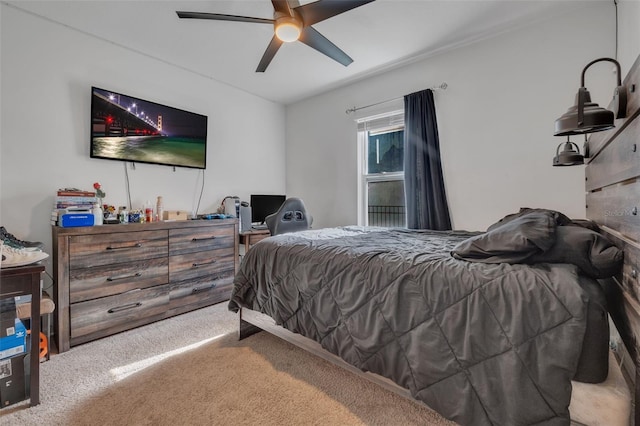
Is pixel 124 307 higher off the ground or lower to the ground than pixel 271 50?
lower

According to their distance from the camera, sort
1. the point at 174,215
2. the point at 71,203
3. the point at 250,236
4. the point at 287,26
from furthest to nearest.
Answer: the point at 250,236, the point at 174,215, the point at 71,203, the point at 287,26

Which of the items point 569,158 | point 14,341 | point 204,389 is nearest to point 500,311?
point 569,158

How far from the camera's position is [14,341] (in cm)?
141

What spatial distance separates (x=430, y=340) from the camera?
113cm

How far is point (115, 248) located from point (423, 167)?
294 centimetres

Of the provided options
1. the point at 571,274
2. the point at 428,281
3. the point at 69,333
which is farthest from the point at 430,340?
the point at 69,333

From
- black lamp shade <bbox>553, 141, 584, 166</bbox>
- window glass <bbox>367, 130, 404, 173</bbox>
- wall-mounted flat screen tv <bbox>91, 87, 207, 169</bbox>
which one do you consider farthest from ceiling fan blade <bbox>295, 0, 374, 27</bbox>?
wall-mounted flat screen tv <bbox>91, 87, 207, 169</bbox>

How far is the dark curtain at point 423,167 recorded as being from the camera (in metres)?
2.83

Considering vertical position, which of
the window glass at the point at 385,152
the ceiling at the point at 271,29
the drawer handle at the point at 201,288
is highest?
the ceiling at the point at 271,29

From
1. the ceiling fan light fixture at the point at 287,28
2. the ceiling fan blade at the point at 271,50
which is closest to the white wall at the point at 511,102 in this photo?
the ceiling fan blade at the point at 271,50

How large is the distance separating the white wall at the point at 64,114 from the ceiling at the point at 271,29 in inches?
5.8

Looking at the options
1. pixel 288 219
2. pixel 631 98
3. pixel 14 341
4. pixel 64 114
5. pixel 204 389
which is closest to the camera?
pixel 631 98

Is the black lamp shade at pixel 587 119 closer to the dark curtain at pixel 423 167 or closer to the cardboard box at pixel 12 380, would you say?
the dark curtain at pixel 423 167

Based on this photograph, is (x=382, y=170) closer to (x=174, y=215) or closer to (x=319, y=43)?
(x=319, y=43)
